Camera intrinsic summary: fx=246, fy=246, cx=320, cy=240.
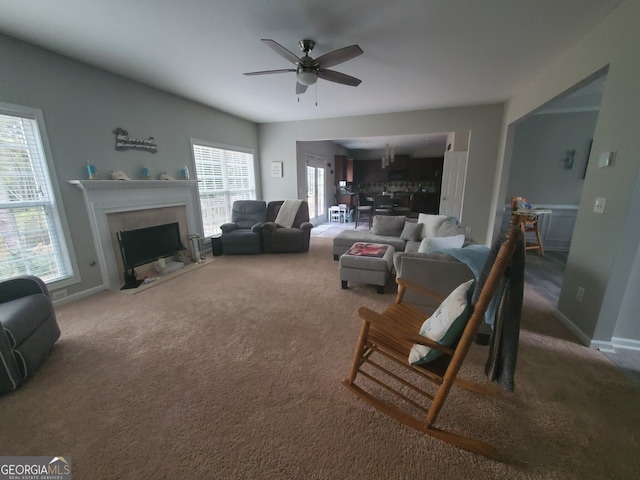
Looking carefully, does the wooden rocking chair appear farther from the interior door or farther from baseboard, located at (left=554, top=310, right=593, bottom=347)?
the interior door

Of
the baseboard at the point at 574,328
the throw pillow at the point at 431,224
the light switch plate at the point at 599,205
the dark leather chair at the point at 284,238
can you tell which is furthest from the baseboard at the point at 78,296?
the light switch plate at the point at 599,205

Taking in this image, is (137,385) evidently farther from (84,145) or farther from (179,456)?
(84,145)

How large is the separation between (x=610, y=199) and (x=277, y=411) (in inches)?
109

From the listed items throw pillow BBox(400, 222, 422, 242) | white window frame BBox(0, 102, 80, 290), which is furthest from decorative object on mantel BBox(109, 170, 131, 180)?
throw pillow BBox(400, 222, 422, 242)

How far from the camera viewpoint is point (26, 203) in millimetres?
2441

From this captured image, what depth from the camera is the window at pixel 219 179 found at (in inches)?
178

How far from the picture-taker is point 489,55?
258 cm

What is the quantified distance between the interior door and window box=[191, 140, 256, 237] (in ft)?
13.7

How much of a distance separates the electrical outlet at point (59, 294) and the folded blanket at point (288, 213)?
311cm

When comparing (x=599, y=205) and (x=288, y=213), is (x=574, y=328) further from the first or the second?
(x=288, y=213)

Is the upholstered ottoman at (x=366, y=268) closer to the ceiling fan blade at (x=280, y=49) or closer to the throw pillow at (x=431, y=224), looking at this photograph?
the throw pillow at (x=431, y=224)

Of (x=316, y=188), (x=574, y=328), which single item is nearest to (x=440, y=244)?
(x=574, y=328)

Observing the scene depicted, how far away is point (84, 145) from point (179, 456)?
132 inches

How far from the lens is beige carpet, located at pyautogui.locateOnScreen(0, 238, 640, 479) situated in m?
1.17
